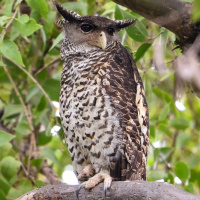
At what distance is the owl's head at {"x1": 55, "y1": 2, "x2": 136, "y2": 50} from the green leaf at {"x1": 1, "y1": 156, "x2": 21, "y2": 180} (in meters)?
0.76

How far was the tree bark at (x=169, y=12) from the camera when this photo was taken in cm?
166

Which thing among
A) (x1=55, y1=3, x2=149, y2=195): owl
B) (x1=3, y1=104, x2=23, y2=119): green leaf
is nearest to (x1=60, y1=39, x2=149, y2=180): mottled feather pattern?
(x1=55, y1=3, x2=149, y2=195): owl

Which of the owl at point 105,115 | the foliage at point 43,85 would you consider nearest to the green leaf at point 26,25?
the foliage at point 43,85

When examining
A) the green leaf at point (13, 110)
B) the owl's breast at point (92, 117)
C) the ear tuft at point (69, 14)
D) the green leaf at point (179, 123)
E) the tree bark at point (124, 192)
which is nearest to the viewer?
the tree bark at point (124, 192)

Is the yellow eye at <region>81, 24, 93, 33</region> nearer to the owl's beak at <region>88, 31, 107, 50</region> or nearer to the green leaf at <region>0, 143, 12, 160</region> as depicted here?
the owl's beak at <region>88, 31, 107, 50</region>

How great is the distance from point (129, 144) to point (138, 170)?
0.45 ft

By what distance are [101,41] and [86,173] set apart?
2.39ft

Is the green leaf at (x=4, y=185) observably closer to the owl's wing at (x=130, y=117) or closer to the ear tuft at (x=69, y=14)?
the owl's wing at (x=130, y=117)

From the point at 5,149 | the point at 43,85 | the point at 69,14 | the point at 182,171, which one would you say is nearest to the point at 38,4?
the point at 69,14

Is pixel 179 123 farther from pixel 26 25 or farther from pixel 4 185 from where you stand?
pixel 26 25

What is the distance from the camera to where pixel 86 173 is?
88.6 inches

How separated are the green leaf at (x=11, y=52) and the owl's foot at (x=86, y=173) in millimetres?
685

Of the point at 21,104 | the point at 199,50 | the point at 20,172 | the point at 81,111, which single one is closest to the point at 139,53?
the point at 81,111

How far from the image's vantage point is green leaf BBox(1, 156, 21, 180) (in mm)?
2451
